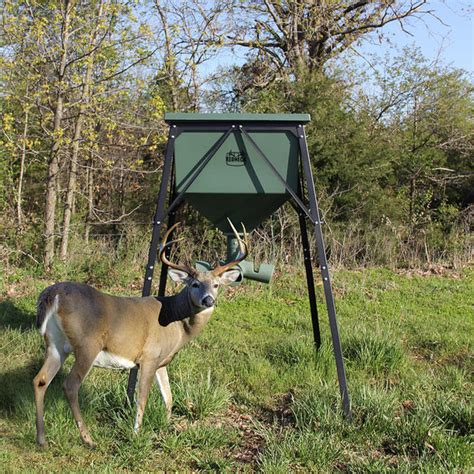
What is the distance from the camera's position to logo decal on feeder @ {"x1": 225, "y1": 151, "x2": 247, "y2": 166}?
5008 mm

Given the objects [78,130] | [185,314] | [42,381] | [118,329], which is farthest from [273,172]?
[78,130]

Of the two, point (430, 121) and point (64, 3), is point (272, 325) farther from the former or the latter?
point (430, 121)

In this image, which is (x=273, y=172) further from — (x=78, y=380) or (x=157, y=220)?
(x=78, y=380)

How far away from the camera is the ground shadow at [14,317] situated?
6988mm

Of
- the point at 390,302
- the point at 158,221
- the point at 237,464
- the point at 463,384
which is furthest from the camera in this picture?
the point at 390,302

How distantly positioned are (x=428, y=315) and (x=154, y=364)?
459 cm

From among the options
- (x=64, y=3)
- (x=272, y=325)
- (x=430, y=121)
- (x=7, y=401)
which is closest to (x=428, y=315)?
(x=272, y=325)

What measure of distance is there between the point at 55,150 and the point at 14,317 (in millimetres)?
3598

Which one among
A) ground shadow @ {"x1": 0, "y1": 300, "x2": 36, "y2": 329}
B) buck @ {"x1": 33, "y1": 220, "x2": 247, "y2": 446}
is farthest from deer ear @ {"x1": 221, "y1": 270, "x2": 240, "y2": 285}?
ground shadow @ {"x1": 0, "y1": 300, "x2": 36, "y2": 329}

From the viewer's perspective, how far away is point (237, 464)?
4.00m

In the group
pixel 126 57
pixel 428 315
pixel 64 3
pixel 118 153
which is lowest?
pixel 428 315

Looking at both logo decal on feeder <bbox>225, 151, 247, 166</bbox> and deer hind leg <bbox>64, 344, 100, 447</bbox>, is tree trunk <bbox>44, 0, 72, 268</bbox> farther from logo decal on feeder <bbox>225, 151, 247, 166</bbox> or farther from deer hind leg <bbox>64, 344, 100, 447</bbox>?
deer hind leg <bbox>64, 344, 100, 447</bbox>

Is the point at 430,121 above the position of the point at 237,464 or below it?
above

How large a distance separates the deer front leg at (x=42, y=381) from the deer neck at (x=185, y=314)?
2.68 ft
